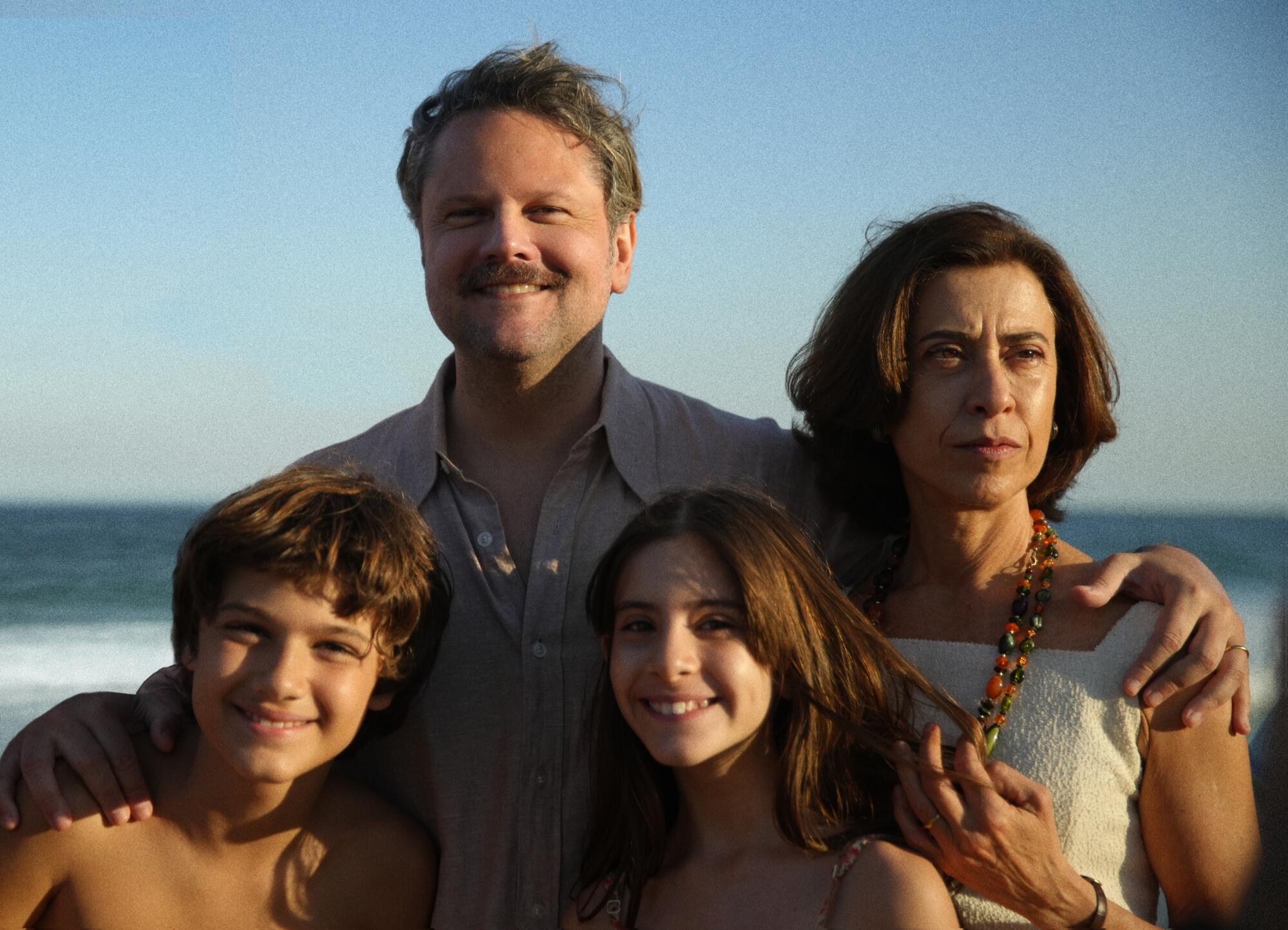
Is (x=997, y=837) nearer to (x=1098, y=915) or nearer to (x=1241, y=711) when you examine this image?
(x=1098, y=915)

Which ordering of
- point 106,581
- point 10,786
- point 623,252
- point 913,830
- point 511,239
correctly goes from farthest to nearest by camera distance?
point 106,581 → point 623,252 → point 511,239 → point 10,786 → point 913,830

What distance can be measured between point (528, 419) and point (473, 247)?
501 millimetres

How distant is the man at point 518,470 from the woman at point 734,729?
0.20m

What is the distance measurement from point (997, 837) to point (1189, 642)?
0.67 meters

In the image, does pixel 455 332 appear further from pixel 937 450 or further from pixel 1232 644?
pixel 1232 644

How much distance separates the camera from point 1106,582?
3.03 meters

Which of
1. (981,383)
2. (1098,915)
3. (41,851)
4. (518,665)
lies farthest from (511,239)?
(1098,915)

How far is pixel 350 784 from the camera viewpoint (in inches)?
130

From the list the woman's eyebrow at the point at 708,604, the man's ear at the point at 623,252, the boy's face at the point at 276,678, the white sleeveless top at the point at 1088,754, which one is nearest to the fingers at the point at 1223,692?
the white sleeveless top at the point at 1088,754

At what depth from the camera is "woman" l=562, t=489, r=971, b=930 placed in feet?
9.27

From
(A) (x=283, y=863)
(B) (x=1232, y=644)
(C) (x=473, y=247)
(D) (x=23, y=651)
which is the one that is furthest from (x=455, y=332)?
(D) (x=23, y=651)

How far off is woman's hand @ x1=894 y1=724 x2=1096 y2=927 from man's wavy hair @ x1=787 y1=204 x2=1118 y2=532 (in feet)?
3.00

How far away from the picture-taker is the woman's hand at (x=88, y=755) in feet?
9.74

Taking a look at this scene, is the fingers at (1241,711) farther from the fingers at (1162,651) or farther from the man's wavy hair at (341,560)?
the man's wavy hair at (341,560)
